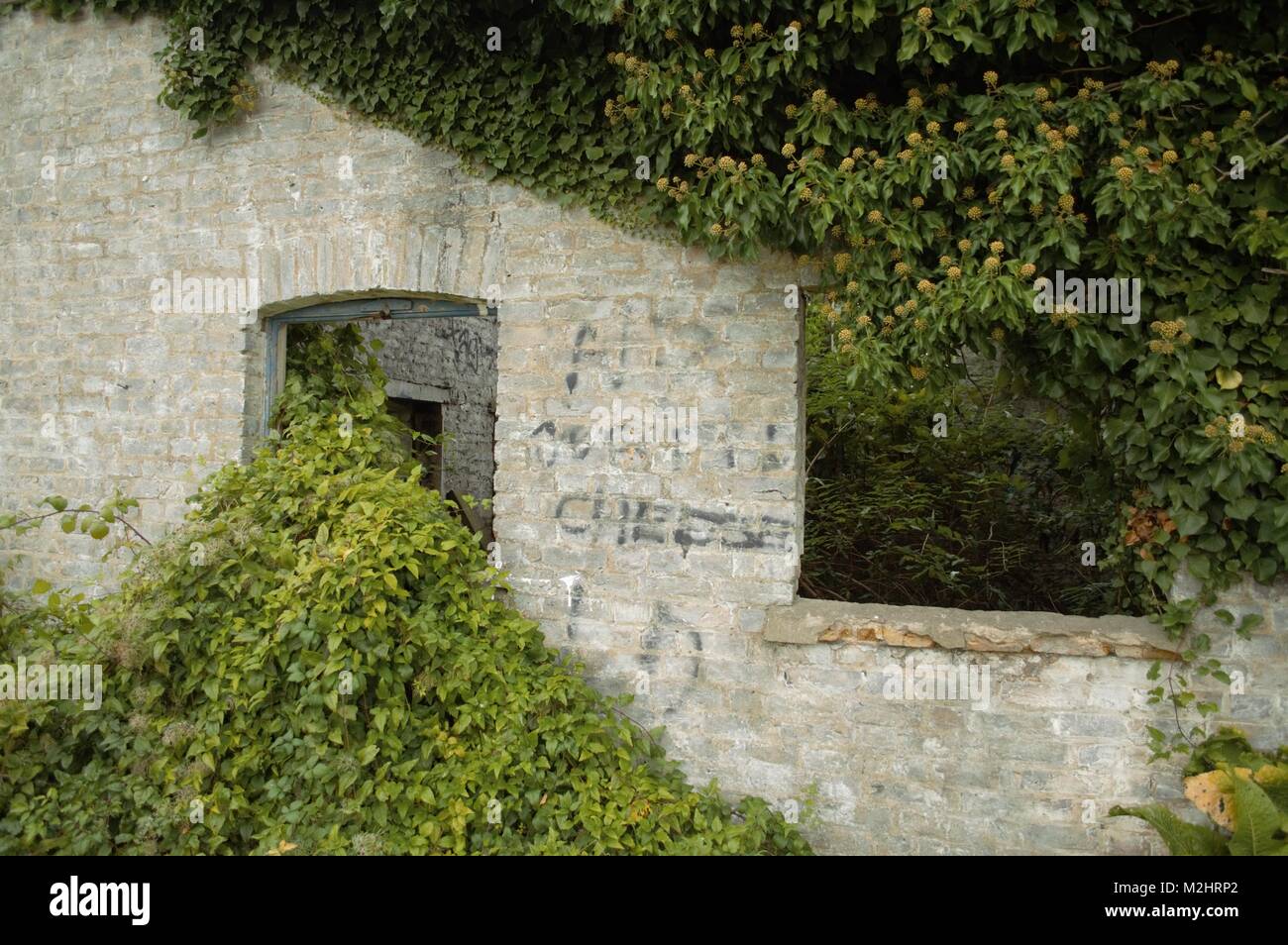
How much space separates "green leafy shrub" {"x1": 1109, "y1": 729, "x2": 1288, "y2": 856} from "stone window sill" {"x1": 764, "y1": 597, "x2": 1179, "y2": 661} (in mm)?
419

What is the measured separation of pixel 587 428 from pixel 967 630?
82.4 inches

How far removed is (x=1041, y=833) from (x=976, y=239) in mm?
2585

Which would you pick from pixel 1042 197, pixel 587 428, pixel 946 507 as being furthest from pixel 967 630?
pixel 946 507

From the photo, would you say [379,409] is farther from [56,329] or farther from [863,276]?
[863,276]

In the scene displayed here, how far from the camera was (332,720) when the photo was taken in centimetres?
382

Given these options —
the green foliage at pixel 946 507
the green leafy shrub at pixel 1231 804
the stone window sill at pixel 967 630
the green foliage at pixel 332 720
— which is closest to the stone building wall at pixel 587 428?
the stone window sill at pixel 967 630

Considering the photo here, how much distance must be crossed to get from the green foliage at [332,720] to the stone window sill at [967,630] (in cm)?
90

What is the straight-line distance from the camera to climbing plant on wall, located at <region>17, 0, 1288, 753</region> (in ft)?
10.9

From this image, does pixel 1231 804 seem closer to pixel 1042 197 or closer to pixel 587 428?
pixel 1042 197

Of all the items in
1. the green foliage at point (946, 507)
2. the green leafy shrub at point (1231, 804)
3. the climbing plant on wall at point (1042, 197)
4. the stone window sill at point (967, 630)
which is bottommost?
the green leafy shrub at point (1231, 804)

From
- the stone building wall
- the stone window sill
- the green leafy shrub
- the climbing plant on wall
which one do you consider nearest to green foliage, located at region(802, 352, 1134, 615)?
the stone window sill

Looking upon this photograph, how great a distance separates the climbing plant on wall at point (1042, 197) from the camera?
3318 millimetres

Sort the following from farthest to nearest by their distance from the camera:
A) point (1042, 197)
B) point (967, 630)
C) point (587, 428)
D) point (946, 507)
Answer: point (946, 507)
point (587, 428)
point (967, 630)
point (1042, 197)

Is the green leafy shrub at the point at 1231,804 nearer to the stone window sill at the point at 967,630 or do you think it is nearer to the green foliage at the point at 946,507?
the stone window sill at the point at 967,630
